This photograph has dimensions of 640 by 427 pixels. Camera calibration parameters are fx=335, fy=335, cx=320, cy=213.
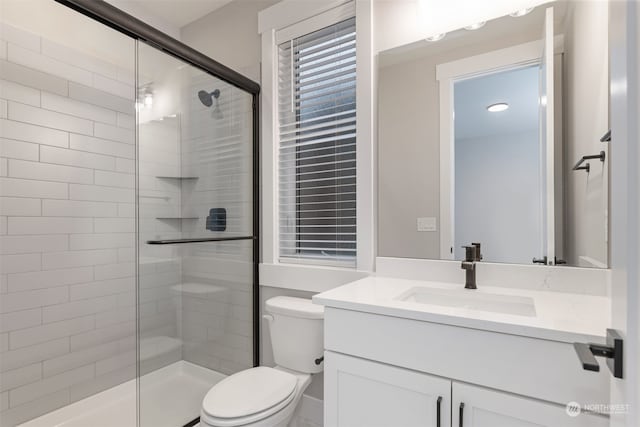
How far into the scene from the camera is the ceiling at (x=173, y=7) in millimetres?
2217

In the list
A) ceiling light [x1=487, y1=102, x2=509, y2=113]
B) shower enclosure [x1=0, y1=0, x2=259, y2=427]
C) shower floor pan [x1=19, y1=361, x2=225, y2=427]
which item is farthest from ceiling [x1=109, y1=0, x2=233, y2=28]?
shower floor pan [x1=19, y1=361, x2=225, y2=427]

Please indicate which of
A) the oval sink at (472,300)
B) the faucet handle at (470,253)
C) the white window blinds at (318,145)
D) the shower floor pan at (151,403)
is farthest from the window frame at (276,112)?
the shower floor pan at (151,403)

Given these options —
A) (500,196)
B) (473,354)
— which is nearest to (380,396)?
(473,354)

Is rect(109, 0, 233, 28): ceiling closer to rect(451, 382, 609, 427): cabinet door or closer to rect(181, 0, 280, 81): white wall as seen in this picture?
rect(181, 0, 280, 81): white wall

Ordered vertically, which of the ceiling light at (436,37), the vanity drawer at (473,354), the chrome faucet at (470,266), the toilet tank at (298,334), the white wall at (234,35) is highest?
the white wall at (234,35)

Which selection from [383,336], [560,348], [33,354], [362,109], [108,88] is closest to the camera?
[560,348]

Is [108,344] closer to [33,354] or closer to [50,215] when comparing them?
[33,354]

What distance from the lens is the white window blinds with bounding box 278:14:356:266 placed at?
1.79 metres

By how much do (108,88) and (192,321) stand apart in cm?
157

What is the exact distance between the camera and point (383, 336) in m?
1.08

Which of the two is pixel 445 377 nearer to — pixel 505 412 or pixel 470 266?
pixel 505 412

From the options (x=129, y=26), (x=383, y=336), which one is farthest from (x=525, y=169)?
(x=129, y=26)

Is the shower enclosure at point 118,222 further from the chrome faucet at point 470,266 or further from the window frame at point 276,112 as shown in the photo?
the chrome faucet at point 470,266

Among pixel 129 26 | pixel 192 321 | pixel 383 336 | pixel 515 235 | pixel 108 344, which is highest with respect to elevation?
pixel 129 26
